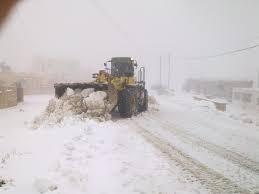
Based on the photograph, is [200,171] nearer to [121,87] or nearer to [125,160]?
[125,160]

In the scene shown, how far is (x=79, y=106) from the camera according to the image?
49.3 ft

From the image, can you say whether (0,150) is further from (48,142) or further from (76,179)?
(76,179)

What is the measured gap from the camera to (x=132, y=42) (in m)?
124

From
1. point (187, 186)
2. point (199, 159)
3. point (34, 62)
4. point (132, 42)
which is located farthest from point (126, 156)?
point (132, 42)

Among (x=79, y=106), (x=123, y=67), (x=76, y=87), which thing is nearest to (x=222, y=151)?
(x=79, y=106)

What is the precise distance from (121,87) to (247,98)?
36.7 meters

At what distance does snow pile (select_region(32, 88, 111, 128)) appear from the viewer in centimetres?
1437

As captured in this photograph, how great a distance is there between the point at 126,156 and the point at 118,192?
107 inches

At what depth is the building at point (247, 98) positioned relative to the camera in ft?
147

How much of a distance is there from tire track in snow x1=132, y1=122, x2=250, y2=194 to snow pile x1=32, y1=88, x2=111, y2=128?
463 centimetres

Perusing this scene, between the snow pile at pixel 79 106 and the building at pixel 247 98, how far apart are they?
108 ft

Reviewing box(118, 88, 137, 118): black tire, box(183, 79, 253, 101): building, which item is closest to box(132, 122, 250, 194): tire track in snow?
box(118, 88, 137, 118): black tire

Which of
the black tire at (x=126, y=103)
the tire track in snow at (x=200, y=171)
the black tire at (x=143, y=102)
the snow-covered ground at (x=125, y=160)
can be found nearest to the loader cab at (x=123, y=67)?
the black tire at (x=143, y=102)

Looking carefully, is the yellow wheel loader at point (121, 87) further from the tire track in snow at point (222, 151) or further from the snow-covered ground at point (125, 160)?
the tire track in snow at point (222, 151)
